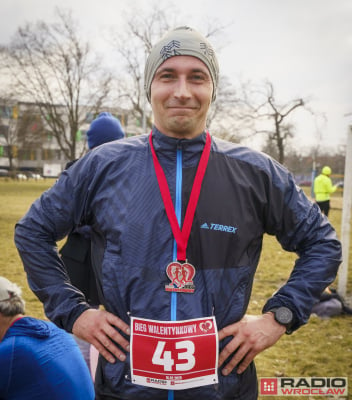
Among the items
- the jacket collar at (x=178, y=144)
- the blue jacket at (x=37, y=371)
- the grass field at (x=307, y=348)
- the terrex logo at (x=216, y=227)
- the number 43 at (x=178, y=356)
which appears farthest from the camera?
the grass field at (x=307, y=348)

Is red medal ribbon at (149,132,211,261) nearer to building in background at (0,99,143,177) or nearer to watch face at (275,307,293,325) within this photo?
watch face at (275,307,293,325)

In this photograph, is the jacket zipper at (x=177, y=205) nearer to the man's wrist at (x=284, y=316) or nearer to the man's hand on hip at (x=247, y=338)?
the man's hand on hip at (x=247, y=338)

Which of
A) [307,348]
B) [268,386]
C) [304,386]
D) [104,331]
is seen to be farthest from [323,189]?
[104,331]

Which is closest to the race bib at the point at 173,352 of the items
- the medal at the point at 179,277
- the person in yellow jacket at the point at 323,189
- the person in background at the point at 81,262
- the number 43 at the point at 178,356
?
the number 43 at the point at 178,356

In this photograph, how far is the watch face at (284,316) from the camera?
1611 millimetres

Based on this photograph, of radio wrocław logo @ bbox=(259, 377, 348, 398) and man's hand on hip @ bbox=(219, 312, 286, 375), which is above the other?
man's hand on hip @ bbox=(219, 312, 286, 375)

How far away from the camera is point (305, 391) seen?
367cm

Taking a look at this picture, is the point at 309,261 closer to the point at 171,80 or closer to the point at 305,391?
the point at 171,80

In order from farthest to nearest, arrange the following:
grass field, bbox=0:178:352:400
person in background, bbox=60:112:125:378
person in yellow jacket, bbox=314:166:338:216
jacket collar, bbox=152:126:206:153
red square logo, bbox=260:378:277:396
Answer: person in yellow jacket, bbox=314:166:338:216 → grass field, bbox=0:178:352:400 → red square logo, bbox=260:378:277:396 → person in background, bbox=60:112:125:378 → jacket collar, bbox=152:126:206:153

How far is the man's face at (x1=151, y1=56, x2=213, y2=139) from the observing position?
5.57ft

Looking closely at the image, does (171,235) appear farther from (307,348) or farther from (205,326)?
(307,348)

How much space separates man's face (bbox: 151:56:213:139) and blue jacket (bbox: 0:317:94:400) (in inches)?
61.5

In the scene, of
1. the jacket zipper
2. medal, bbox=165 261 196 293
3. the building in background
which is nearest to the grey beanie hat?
the jacket zipper

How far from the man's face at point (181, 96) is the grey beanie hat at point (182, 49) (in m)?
0.02
